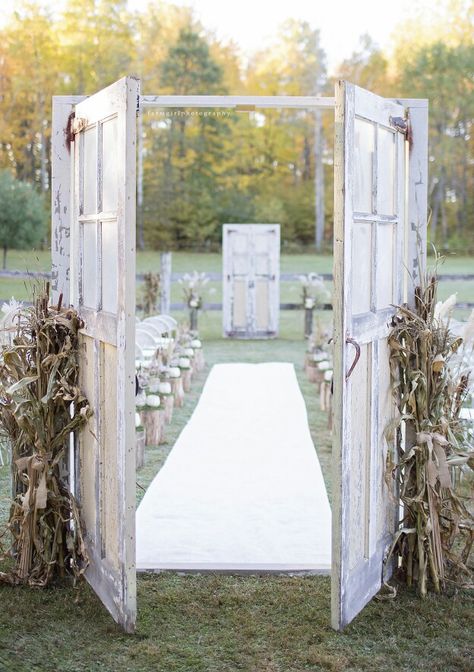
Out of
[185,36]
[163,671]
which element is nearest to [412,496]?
[163,671]

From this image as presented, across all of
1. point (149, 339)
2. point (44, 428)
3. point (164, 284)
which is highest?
point (164, 284)

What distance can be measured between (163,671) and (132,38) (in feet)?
80.7

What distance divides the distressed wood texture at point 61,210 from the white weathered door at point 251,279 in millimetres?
10809

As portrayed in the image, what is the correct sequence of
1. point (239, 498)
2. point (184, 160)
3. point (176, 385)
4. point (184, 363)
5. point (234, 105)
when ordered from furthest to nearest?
point (184, 160), point (184, 363), point (176, 385), point (239, 498), point (234, 105)

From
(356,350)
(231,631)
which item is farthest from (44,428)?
(356,350)

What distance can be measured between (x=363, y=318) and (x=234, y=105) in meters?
1.36

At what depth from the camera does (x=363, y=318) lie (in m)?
3.71

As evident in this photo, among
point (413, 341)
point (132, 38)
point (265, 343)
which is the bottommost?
point (265, 343)

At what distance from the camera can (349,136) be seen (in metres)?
3.45

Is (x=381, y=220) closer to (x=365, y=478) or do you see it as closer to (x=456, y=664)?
(x=365, y=478)

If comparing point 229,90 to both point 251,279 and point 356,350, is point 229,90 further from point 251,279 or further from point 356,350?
point 356,350

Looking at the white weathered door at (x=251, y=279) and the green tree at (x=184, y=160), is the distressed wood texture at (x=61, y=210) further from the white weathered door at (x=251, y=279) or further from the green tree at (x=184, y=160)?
the green tree at (x=184, y=160)

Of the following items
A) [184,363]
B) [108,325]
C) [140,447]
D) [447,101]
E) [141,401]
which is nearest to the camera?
[108,325]

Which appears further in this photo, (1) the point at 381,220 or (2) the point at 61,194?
(2) the point at 61,194
